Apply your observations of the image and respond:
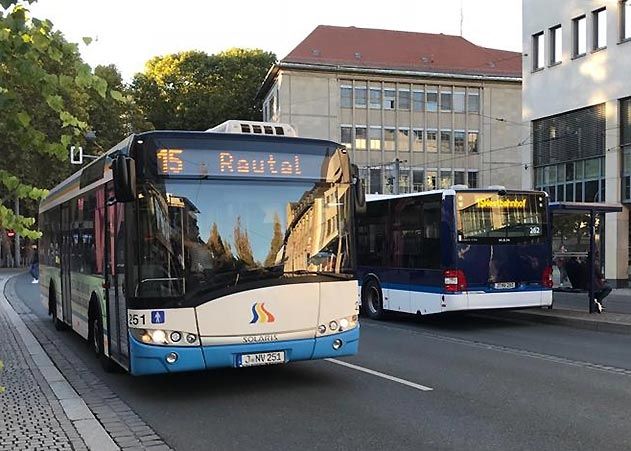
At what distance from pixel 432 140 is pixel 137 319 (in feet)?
184

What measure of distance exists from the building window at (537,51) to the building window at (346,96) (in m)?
29.9

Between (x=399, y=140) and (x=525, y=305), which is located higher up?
(x=399, y=140)

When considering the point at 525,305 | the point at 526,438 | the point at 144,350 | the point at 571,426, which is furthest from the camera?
the point at 525,305

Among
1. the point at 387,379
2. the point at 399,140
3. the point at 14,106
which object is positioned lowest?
the point at 387,379

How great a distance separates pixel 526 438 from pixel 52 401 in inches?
193

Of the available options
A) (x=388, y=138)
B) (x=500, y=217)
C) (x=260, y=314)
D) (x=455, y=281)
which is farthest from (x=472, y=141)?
(x=260, y=314)

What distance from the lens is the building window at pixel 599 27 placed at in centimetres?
2628

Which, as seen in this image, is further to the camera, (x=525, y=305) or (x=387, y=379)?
(x=525, y=305)

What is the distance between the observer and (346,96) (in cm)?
5897

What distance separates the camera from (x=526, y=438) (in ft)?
19.9

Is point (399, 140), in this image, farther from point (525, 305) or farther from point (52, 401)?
point (52, 401)

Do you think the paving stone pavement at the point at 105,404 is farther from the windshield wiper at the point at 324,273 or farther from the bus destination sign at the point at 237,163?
the bus destination sign at the point at 237,163

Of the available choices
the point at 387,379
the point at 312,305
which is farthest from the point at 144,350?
the point at 387,379

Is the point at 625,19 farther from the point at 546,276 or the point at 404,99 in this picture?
the point at 404,99
